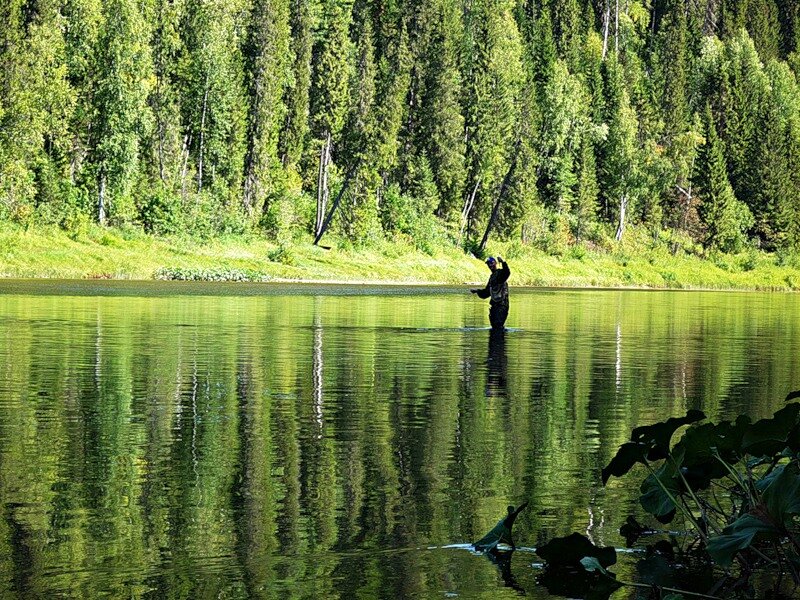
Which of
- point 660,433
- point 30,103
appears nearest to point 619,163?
point 30,103

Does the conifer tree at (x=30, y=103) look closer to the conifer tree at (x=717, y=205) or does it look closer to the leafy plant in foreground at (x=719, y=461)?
the conifer tree at (x=717, y=205)

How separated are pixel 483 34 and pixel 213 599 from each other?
98.0m

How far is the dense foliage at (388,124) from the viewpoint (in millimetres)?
76688

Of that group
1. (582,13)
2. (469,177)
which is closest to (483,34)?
(469,177)

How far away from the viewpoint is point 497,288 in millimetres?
30250

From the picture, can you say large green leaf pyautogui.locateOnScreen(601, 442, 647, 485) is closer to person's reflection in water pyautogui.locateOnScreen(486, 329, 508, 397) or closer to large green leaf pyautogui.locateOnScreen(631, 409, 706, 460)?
large green leaf pyautogui.locateOnScreen(631, 409, 706, 460)

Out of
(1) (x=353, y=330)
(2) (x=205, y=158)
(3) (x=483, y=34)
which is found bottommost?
(1) (x=353, y=330)

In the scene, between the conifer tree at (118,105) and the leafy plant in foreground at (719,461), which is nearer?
the leafy plant in foreground at (719,461)

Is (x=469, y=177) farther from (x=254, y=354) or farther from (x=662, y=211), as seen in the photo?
(x=254, y=354)

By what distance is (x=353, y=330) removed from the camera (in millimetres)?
31453

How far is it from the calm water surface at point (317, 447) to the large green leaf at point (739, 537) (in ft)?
4.92

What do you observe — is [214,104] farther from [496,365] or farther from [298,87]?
[496,365]

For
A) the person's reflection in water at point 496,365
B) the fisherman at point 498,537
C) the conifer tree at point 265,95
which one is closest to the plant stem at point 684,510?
the fisherman at point 498,537

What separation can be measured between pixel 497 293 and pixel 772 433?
76.5ft
